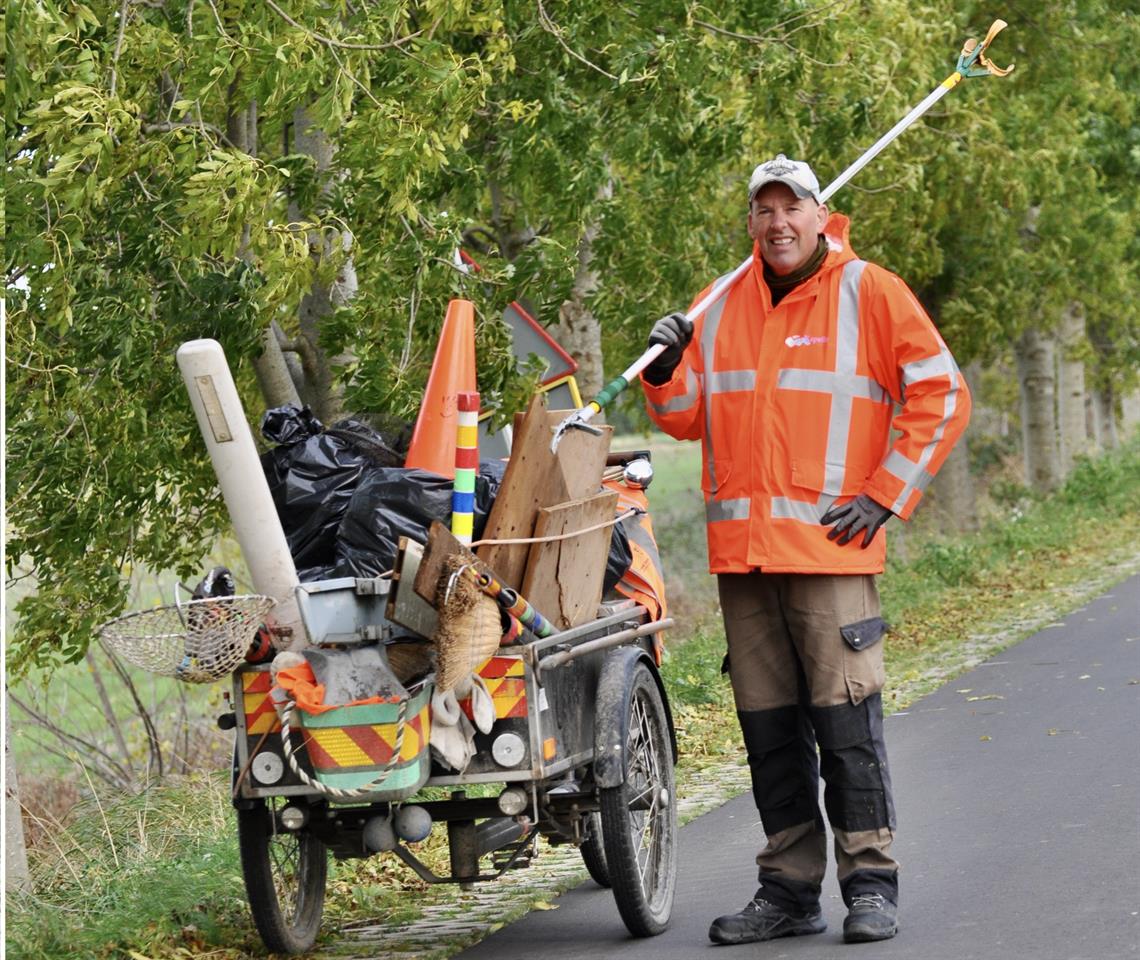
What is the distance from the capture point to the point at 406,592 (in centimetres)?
530

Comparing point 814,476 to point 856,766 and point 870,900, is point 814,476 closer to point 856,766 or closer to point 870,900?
point 856,766

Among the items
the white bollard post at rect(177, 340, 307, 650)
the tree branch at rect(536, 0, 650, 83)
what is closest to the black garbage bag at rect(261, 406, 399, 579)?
the white bollard post at rect(177, 340, 307, 650)

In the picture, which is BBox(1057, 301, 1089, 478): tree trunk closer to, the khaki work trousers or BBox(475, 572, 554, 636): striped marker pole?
the khaki work trousers

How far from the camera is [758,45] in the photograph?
45.5ft

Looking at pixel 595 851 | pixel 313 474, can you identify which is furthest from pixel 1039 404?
pixel 313 474

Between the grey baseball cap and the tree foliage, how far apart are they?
2256 millimetres

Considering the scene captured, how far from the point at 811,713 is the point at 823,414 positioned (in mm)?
879

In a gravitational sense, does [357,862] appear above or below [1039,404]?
below

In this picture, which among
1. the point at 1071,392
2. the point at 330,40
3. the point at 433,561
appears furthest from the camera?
the point at 1071,392

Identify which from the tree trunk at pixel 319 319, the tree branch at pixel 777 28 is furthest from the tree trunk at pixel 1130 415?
the tree trunk at pixel 319 319

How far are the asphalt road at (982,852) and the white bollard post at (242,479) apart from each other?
1317 millimetres

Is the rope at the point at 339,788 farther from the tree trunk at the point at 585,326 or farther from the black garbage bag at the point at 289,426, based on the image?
the tree trunk at the point at 585,326

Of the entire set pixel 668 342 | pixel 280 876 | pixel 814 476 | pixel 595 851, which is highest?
pixel 668 342

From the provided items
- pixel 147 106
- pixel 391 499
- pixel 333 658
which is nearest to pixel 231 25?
pixel 147 106
